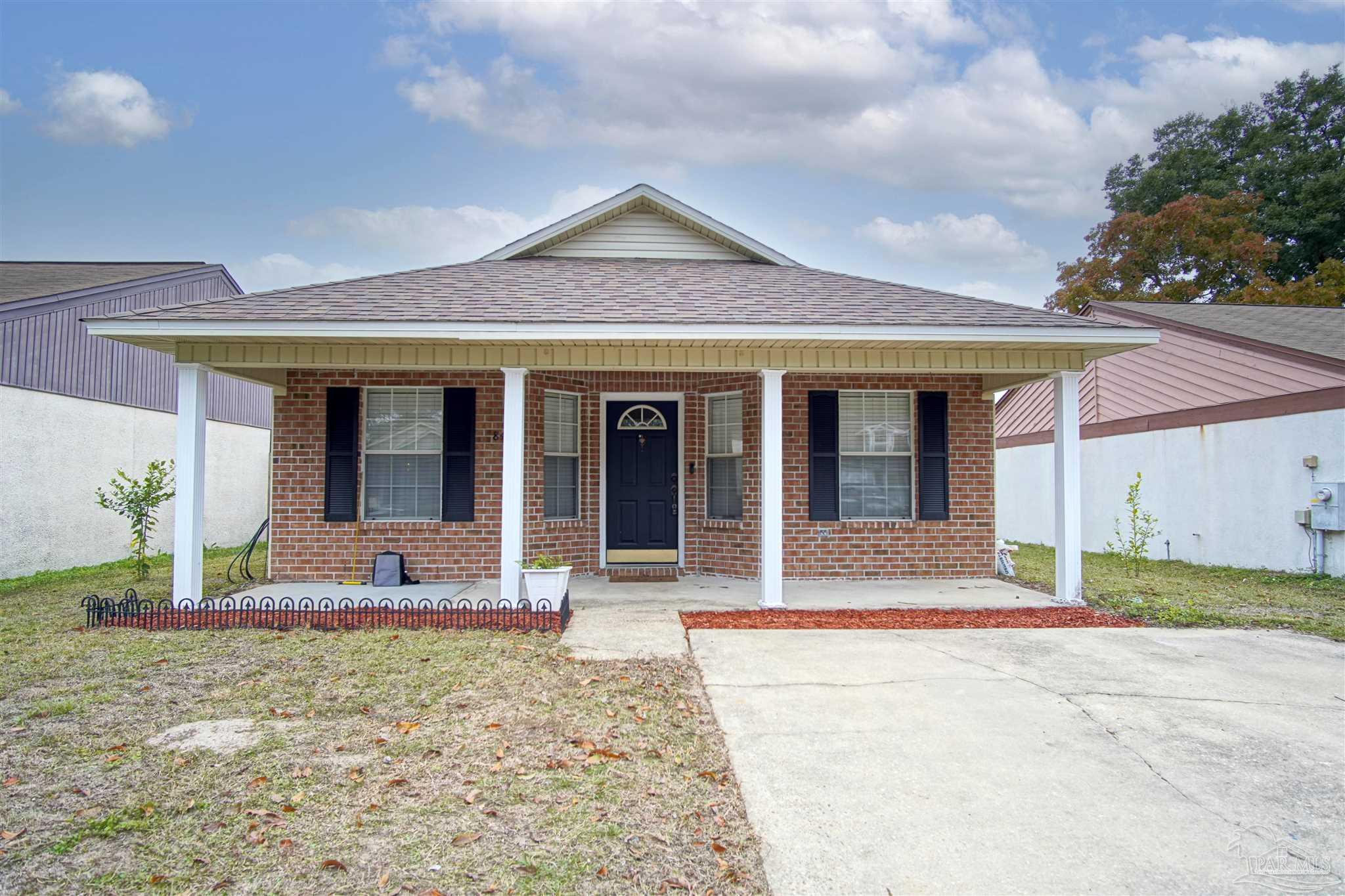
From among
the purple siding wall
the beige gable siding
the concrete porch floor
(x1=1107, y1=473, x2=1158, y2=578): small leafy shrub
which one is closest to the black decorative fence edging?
the concrete porch floor

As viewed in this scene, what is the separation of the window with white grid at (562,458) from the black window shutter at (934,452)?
4.28m

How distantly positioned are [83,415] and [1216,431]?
17397 mm

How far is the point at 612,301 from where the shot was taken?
7570 mm

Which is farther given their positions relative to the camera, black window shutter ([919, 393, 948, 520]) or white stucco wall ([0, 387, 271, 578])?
white stucco wall ([0, 387, 271, 578])

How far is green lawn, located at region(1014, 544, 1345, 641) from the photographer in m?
7.17

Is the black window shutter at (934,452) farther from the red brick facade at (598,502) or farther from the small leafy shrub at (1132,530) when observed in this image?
the small leafy shrub at (1132,530)

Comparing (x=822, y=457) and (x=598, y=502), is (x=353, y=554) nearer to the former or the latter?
(x=598, y=502)

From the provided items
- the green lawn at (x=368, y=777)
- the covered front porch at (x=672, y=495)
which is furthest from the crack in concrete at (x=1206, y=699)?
the covered front porch at (x=672, y=495)

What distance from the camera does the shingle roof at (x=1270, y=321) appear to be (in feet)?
35.9

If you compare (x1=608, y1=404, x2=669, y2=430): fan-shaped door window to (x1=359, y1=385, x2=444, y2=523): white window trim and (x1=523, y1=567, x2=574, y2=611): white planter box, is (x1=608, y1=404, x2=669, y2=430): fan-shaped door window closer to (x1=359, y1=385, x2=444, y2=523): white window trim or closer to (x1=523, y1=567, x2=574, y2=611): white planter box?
(x1=359, y1=385, x2=444, y2=523): white window trim

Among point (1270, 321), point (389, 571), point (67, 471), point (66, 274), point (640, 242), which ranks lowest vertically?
point (389, 571)

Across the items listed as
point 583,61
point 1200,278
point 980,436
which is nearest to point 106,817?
point 980,436

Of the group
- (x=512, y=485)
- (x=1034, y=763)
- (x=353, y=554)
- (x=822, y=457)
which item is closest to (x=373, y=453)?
(x=353, y=554)

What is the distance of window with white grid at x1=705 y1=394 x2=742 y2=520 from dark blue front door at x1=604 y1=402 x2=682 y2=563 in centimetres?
43
